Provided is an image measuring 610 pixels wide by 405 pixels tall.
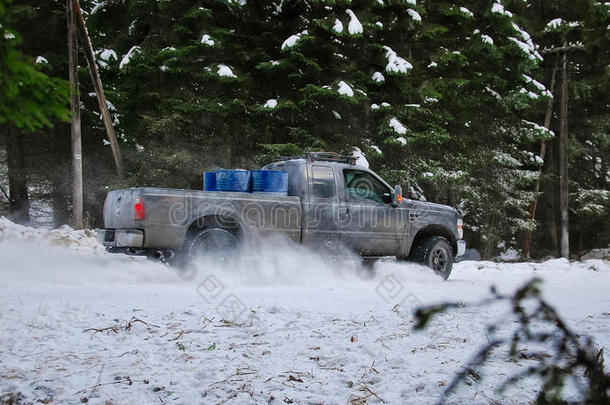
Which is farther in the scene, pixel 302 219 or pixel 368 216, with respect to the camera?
pixel 368 216

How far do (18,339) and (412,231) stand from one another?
7.63 meters

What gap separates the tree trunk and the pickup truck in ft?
45.8

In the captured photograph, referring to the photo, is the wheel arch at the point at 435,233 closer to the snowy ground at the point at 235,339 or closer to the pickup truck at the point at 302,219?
the pickup truck at the point at 302,219

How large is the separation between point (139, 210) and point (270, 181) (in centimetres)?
246

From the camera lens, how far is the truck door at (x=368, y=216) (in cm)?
966

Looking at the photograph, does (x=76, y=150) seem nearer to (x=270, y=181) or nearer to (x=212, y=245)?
(x=270, y=181)

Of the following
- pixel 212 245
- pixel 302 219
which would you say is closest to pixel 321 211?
pixel 302 219

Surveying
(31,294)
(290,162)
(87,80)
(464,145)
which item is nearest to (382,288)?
(290,162)

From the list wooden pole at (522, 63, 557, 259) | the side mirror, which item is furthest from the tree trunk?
wooden pole at (522, 63, 557, 259)

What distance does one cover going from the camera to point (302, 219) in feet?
29.9

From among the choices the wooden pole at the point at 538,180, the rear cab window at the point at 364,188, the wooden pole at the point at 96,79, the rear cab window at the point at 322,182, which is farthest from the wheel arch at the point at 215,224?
the wooden pole at the point at 538,180

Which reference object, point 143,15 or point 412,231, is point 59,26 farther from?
point 412,231

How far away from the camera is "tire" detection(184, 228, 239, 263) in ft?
26.7

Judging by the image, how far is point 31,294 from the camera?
6.09 meters
